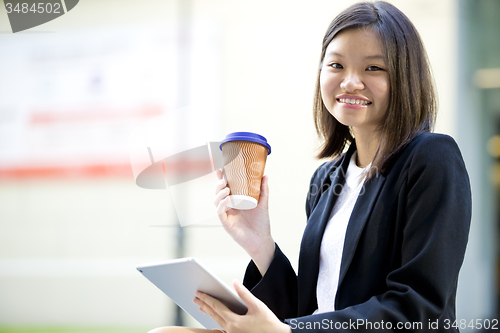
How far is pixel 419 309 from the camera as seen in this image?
843mm

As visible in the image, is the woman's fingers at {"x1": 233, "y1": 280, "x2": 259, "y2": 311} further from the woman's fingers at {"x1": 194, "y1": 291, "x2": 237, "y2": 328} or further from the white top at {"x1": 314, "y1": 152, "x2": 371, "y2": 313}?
the white top at {"x1": 314, "y1": 152, "x2": 371, "y2": 313}

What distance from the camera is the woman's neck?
1.14m

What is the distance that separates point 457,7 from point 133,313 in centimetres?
278

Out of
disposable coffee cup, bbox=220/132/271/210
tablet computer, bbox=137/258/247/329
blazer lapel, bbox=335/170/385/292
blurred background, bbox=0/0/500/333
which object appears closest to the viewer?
tablet computer, bbox=137/258/247/329

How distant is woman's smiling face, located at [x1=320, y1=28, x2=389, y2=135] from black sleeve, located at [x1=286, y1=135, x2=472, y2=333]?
0.57ft

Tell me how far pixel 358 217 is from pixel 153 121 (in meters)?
2.01

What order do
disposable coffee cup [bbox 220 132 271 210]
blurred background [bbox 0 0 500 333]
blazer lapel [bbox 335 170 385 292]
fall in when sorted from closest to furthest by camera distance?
blazer lapel [bbox 335 170 385 292] → disposable coffee cup [bbox 220 132 271 210] → blurred background [bbox 0 0 500 333]

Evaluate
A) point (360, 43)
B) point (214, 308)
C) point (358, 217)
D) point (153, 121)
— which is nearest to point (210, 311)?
point (214, 308)

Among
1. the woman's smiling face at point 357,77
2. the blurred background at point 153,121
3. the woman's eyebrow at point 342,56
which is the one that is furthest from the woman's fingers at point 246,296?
the blurred background at point 153,121

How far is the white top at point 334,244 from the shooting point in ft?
3.50

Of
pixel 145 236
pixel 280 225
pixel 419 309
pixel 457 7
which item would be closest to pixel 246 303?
pixel 419 309

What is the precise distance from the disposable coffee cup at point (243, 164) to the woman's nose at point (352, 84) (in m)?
0.24

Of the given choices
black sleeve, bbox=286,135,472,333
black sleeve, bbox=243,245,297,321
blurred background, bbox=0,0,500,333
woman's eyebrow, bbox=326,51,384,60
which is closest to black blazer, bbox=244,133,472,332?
black sleeve, bbox=286,135,472,333

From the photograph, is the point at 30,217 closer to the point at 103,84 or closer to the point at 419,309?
the point at 103,84
